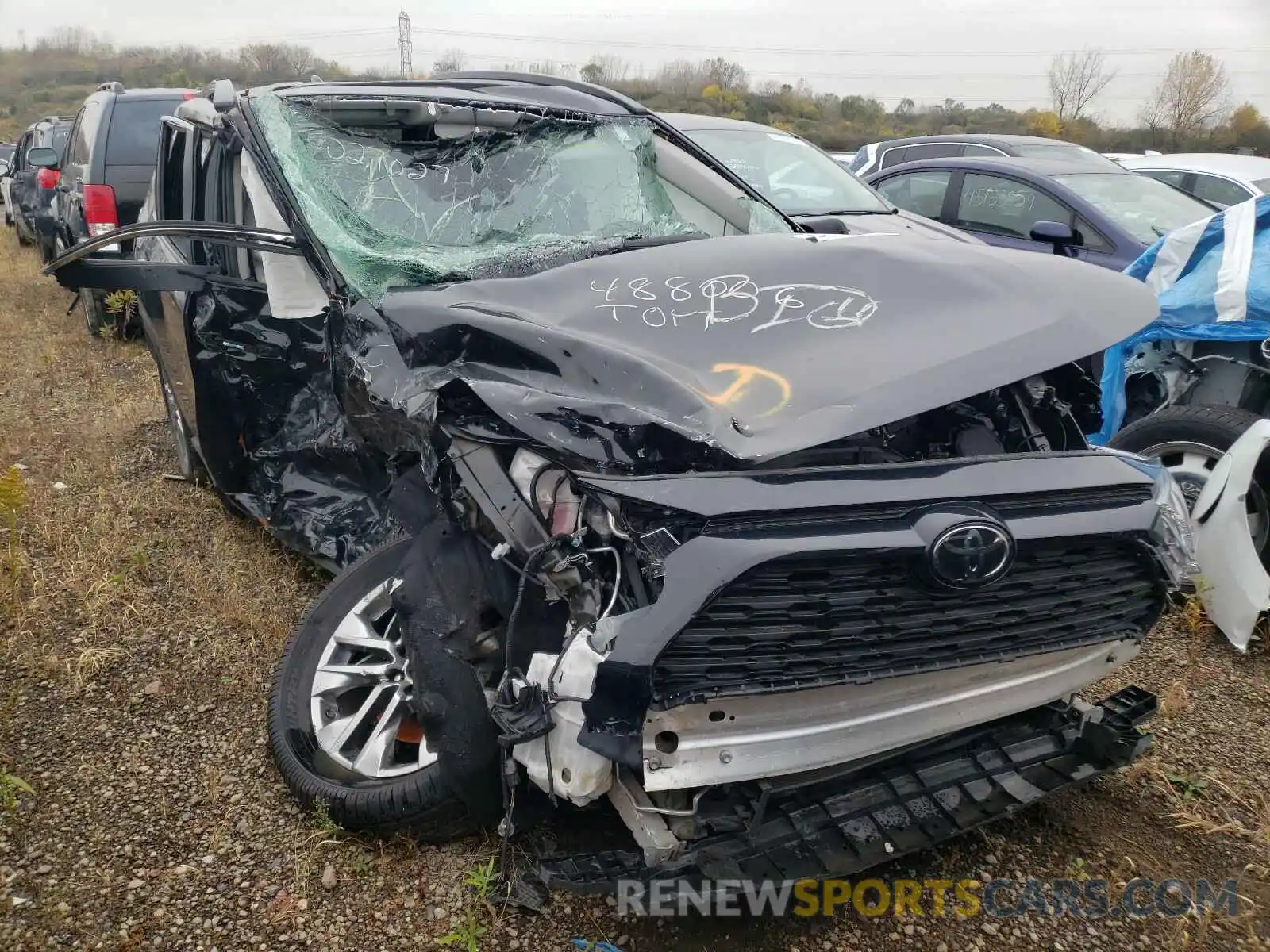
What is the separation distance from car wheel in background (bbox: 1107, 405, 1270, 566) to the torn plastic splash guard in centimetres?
144

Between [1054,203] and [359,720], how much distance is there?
5536 mm

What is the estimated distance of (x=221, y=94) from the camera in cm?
338

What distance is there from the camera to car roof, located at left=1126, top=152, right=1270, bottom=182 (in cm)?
896

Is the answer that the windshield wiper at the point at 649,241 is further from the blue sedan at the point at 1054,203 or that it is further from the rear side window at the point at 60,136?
the rear side window at the point at 60,136

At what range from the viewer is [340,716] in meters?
2.49

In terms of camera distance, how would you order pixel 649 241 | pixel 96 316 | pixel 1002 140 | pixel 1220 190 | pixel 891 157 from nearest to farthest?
pixel 649 241, pixel 96 316, pixel 1002 140, pixel 1220 190, pixel 891 157

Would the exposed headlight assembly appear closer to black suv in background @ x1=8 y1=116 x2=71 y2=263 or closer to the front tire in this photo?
the front tire

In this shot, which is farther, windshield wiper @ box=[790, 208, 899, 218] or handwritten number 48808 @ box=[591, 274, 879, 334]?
windshield wiper @ box=[790, 208, 899, 218]

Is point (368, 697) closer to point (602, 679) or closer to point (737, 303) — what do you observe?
point (602, 679)

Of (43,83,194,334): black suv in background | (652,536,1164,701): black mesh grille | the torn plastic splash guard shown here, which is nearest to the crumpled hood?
(652,536,1164,701): black mesh grille

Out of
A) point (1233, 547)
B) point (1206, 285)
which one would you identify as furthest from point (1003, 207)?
point (1233, 547)

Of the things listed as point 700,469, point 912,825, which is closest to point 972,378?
point 700,469

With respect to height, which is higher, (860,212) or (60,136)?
(860,212)

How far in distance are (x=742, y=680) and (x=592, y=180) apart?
2.17 metres
